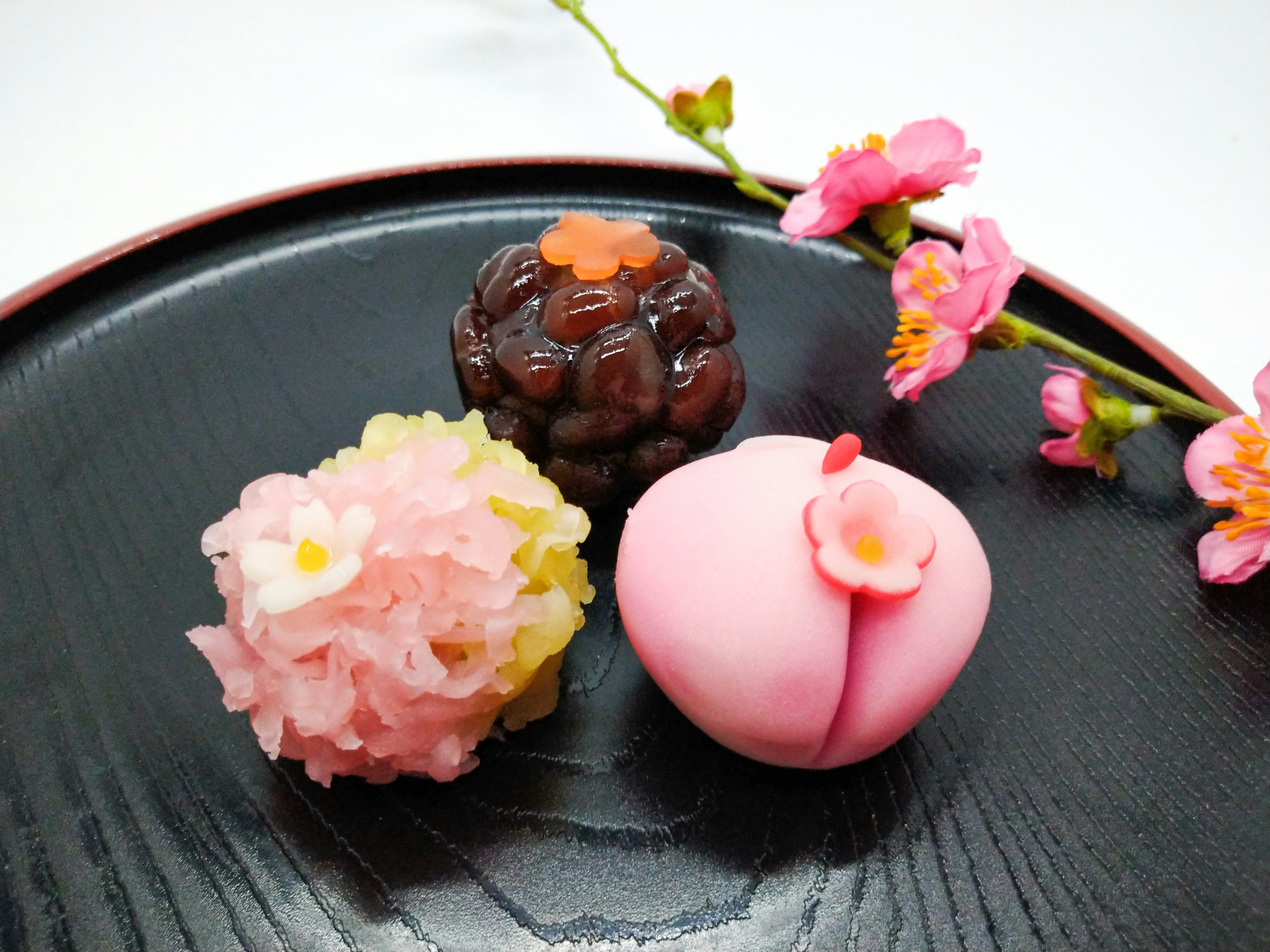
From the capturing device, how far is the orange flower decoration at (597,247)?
37.5 inches

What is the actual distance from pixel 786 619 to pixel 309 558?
15.1 inches

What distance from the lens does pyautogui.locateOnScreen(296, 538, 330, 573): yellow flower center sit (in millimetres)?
743

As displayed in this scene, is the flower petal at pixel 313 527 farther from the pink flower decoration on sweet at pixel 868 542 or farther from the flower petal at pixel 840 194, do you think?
the flower petal at pixel 840 194

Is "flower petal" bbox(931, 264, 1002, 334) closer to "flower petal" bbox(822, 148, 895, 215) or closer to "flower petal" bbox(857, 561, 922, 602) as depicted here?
"flower petal" bbox(822, 148, 895, 215)

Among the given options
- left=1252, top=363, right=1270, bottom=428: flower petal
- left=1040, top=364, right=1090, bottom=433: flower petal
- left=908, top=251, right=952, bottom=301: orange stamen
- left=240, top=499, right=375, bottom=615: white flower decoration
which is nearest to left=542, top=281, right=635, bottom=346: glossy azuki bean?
left=240, top=499, right=375, bottom=615: white flower decoration

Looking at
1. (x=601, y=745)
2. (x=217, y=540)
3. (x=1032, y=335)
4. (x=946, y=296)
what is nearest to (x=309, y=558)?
(x=217, y=540)

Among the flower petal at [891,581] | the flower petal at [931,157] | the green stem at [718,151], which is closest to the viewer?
the flower petal at [891,581]

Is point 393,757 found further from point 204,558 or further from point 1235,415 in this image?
point 1235,415

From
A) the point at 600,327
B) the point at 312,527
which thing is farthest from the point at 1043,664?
the point at 312,527

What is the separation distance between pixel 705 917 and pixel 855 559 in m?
0.32

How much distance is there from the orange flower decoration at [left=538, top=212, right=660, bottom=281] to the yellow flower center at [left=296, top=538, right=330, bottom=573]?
388 millimetres

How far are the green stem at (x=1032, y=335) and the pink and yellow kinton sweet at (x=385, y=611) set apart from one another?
656 millimetres

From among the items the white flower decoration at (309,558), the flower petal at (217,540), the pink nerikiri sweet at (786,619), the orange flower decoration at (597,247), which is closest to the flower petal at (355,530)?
the white flower decoration at (309,558)

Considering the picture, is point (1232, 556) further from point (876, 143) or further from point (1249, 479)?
point (876, 143)
